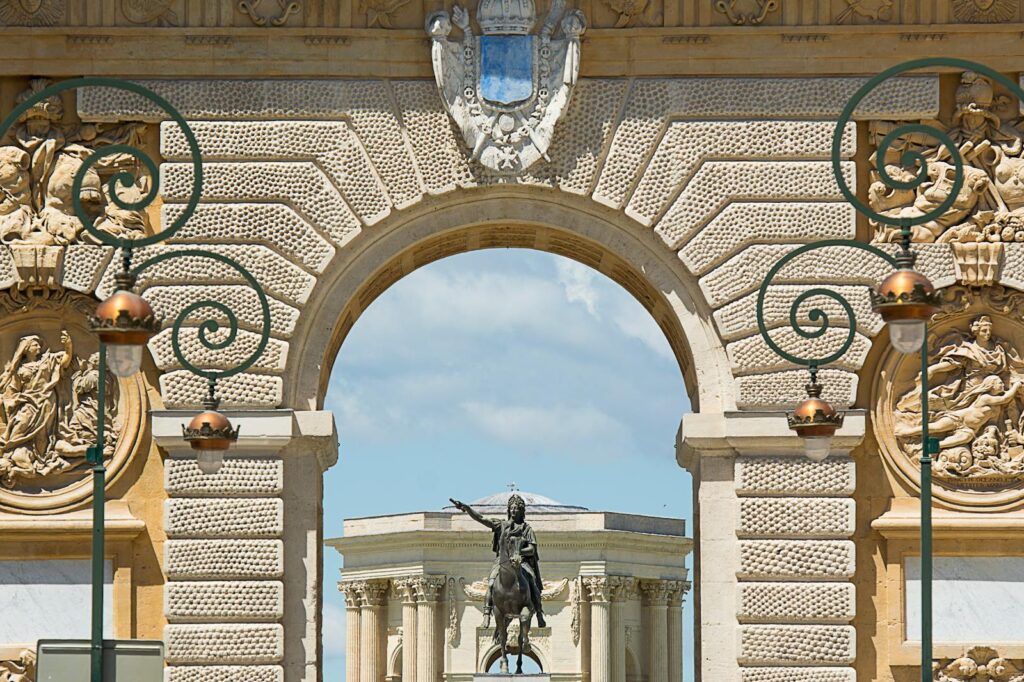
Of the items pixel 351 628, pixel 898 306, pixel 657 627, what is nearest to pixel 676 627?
pixel 657 627

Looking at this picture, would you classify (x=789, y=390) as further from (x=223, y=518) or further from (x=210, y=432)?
(x=210, y=432)

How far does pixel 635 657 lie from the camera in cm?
5688

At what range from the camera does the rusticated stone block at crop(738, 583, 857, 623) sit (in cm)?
2327

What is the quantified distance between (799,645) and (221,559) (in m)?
5.22

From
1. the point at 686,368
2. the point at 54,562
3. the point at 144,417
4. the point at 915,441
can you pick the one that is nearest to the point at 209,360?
the point at 144,417

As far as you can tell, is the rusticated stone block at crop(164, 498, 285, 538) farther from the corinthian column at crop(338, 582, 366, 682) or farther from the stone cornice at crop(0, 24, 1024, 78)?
the corinthian column at crop(338, 582, 366, 682)

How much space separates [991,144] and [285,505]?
23.6 ft

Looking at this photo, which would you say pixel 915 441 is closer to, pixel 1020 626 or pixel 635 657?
pixel 1020 626

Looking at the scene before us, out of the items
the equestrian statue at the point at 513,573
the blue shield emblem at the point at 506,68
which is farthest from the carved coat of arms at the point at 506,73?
the equestrian statue at the point at 513,573

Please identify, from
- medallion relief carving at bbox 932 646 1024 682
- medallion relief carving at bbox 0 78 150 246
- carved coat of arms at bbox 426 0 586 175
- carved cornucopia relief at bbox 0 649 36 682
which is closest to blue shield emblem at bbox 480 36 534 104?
carved coat of arms at bbox 426 0 586 175

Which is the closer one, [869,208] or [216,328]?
[869,208]

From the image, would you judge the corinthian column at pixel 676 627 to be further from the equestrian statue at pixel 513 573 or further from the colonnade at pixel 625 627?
the equestrian statue at pixel 513 573

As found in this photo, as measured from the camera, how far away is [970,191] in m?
23.7

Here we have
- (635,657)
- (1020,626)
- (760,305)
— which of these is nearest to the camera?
(760,305)
